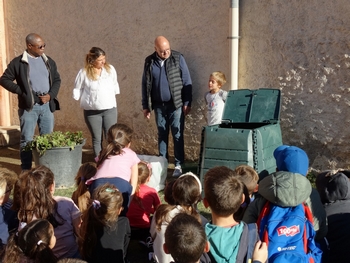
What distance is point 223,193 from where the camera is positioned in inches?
106

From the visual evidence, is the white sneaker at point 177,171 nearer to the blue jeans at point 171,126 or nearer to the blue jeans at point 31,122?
the blue jeans at point 171,126

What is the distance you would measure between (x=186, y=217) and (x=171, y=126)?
A: 386 cm

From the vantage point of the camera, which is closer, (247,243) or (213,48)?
(247,243)

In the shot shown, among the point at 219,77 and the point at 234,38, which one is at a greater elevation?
the point at 234,38

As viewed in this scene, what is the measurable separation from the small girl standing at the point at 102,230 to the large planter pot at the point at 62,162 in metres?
2.61

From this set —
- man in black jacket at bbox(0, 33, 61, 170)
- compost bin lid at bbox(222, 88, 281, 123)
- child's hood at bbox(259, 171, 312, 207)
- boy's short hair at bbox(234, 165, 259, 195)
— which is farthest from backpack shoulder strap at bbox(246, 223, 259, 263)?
man in black jacket at bbox(0, 33, 61, 170)

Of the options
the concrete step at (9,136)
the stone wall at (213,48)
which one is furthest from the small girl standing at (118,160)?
the concrete step at (9,136)

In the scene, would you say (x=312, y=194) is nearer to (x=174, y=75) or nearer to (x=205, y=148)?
(x=205, y=148)

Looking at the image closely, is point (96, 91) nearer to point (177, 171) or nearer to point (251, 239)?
point (177, 171)

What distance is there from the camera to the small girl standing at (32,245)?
2.67m

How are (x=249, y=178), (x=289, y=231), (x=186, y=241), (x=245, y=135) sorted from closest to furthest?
(x=186, y=241)
(x=289, y=231)
(x=249, y=178)
(x=245, y=135)

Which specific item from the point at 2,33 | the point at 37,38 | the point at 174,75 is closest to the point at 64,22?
the point at 2,33

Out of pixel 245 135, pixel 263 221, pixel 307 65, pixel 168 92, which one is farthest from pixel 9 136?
pixel 263 221

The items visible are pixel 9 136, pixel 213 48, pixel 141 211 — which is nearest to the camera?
pixel 141 211
